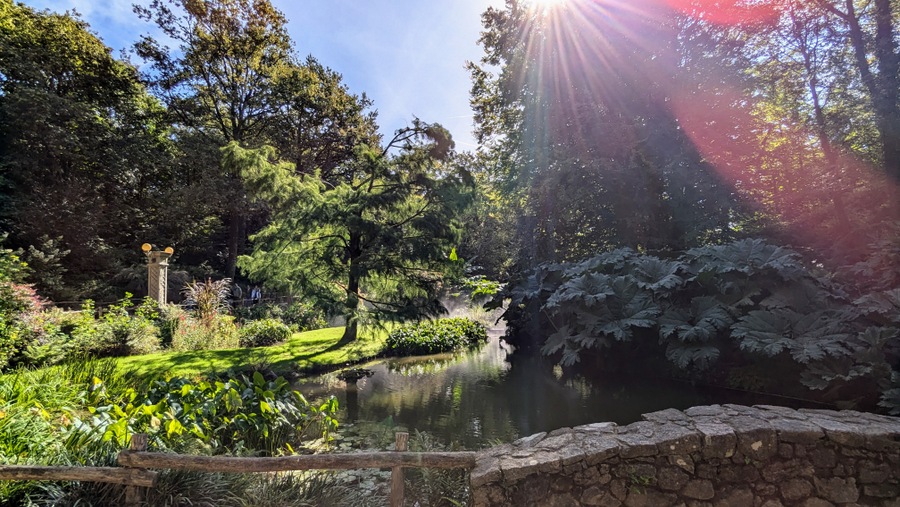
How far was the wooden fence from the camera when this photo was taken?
100 inches

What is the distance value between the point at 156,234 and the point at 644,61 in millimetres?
21646

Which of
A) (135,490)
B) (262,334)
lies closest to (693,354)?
(135,490)

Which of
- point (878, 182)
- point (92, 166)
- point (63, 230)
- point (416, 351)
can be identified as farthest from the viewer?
point (92, 166)

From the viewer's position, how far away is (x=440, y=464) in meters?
2.75

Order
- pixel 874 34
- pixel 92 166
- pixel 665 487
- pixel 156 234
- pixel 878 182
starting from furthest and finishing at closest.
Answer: pixel 156 234, pixel 92 166, pixel 874 34, pixel 878 182, pixel 665 487

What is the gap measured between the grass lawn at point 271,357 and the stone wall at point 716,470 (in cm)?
600

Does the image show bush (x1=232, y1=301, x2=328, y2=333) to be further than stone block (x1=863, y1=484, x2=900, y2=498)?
Yes

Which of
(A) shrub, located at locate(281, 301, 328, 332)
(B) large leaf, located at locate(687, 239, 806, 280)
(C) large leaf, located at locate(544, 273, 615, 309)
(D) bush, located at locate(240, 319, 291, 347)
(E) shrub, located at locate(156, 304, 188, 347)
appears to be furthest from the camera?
(A) shrub, located at locate(281, 301, 328, 332)

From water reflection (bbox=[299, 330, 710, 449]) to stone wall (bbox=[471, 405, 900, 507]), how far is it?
2.31 metres

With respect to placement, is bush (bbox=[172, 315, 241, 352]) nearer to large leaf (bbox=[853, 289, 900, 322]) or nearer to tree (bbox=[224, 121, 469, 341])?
tree (bbox=[224, 121, 469, 341])

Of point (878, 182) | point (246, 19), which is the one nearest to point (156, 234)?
point (246, 19)

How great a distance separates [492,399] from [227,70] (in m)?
19.6

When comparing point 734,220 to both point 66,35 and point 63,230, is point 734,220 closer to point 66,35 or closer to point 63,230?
point 63,230

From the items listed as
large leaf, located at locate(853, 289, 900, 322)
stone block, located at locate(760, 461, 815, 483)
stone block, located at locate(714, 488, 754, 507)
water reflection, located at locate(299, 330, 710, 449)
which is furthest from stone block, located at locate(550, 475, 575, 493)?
large leaf, located at locate(853, 289, 900, 322)
